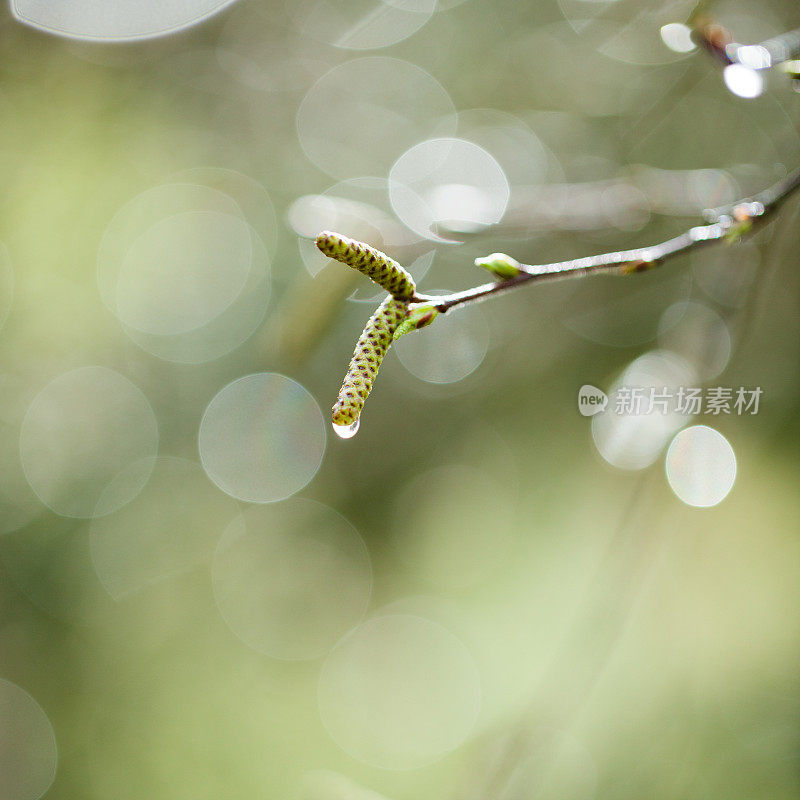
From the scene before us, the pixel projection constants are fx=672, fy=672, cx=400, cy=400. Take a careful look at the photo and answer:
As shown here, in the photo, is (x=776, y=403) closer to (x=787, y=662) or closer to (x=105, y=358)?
(x=787, y=662)

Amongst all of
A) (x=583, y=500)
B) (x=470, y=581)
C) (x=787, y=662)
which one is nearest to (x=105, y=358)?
(x=470, y=581)

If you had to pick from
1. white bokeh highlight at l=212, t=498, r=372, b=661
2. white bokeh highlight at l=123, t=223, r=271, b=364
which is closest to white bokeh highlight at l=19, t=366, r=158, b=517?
white bokeh highlight at l=123, t=223, r=271, b=364

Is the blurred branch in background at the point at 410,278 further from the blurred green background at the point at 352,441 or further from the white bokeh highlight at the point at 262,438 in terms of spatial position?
the white bokeh highlight at the point at 262,438

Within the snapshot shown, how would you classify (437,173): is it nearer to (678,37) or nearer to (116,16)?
(116,16)

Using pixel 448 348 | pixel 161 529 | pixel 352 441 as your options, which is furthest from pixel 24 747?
pixel 448 348

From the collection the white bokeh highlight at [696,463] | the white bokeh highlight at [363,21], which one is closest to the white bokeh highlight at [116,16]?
the white bokeh highlight at [363,21]

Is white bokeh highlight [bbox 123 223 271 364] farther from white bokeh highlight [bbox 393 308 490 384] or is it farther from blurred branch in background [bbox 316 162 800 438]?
blurred branch in background [bbox 316 162 800 438]
